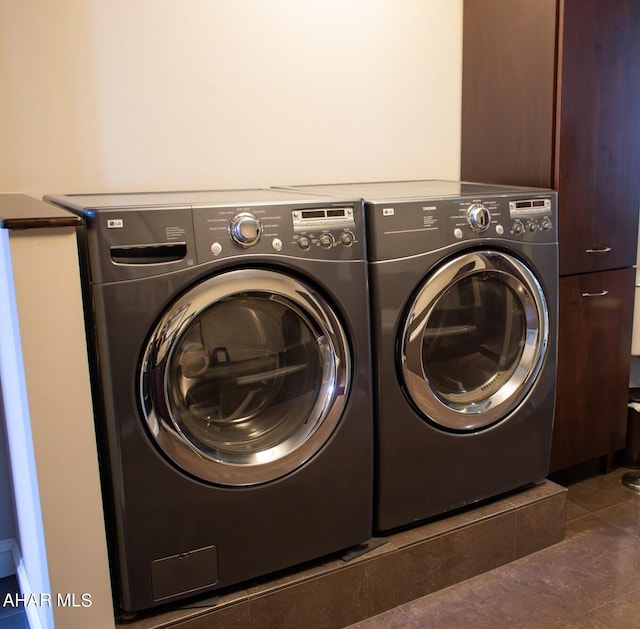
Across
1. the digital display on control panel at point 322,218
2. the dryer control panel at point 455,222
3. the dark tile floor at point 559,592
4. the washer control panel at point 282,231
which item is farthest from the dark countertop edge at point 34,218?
the dark tile floor at point 559,592

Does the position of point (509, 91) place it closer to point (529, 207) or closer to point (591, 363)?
point (529, 207)

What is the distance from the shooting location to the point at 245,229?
1.61 meters

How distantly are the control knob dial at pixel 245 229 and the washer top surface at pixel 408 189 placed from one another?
0.37 meters

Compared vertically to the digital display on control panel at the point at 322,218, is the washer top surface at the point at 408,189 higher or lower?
higher

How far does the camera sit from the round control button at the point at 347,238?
1.76 m

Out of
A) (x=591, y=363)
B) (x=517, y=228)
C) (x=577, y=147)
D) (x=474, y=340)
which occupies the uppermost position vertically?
(x=577, y=147)

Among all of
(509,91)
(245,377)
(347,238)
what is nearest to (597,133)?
(509,91)

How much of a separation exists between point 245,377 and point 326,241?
0.39 meters

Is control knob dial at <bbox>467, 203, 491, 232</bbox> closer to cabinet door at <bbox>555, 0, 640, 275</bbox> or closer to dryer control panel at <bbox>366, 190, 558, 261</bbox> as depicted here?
dryer control panel at <bbox>366, 190, 558, 261</bbox>

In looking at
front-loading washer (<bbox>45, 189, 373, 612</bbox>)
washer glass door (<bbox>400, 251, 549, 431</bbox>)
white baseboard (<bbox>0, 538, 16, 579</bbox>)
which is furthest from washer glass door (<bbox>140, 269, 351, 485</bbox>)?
white baseboard (<bbox>0, 538, 16, 579</bbox>)

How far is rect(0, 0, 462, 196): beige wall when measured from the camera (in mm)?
2006

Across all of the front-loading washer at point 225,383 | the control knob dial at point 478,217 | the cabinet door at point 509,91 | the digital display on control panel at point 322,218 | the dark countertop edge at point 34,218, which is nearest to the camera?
the dark countertop edge at point 34,218

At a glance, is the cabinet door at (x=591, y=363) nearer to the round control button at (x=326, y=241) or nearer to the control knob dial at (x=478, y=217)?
the control knob dial at (x=478, y=217)

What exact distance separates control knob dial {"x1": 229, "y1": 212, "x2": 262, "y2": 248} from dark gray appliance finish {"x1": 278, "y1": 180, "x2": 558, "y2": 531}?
0.35 metres
